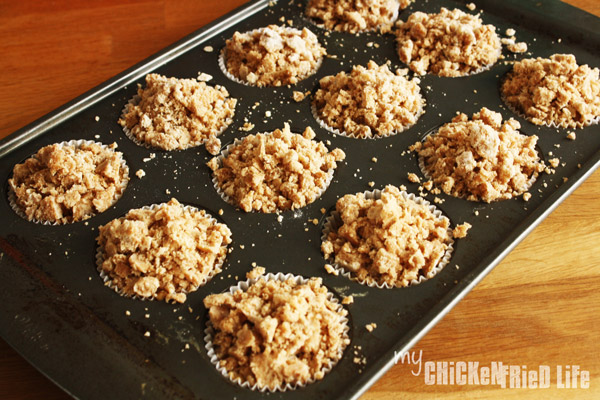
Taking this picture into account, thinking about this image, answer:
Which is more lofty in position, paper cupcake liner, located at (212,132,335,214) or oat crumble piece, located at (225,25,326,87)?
oat crumble piece, located at (225,25,326,87)

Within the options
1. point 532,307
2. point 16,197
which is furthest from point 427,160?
point 16,197

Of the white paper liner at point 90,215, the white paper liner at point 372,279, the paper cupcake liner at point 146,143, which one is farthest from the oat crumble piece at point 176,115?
the white paper liner at point 372,279

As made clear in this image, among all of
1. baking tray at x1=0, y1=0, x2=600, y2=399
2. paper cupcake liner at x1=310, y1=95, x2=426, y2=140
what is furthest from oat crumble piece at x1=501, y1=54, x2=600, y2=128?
paper cupcake liner at x1=310, y1=95, x2=426, y2=140

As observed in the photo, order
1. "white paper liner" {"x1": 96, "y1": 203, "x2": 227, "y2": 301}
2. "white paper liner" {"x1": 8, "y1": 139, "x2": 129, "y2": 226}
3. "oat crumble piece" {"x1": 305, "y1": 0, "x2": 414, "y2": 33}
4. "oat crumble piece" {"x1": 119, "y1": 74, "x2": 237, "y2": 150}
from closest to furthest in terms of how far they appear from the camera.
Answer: "white paper liner" {"x1": 96, "y1": 203, "x2": 227, "y2": 301} < "white paper liner" {"x1": 8, "y1": 139, "x2": 129, "y2": 226} < "oat crumble piece" {"x1": 119, "y1": 74, "x2": 237, "y2": 150} < "oat crumble piece" {"x1": 305, "y1": 0, "x2": 414, "y2": 33}

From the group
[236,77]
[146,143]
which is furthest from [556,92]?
[146,143]

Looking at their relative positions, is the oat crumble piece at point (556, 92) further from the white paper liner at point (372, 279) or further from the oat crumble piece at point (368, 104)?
the white paper liner at point (372, 279)

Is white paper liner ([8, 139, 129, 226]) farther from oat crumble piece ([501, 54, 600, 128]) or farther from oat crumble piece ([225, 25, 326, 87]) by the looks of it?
oat crumble piece ([501, 54, 600, 128])
